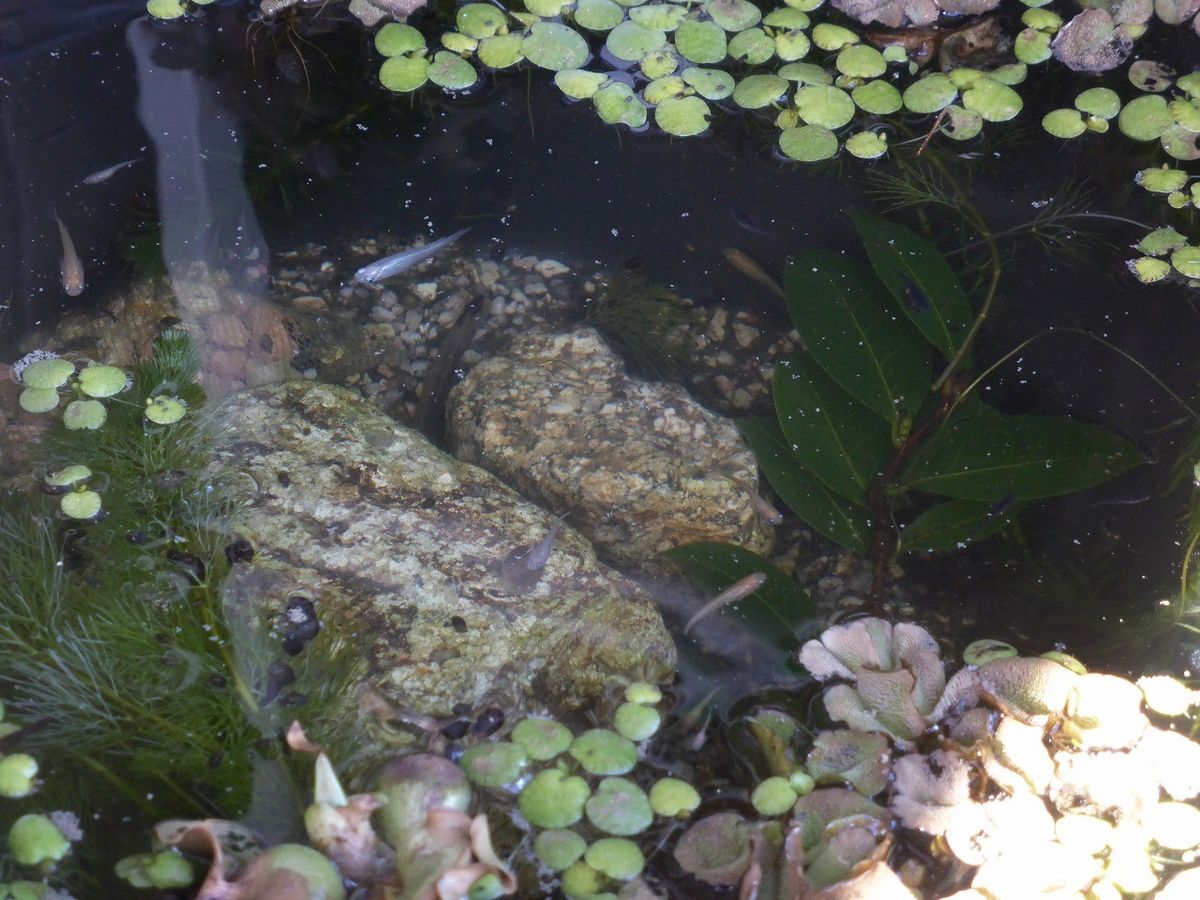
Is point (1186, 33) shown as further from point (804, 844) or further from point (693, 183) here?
point (804, 844)

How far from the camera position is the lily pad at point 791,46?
3170 mm

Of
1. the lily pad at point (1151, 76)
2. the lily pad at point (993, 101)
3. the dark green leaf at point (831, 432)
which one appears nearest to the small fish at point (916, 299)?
the dark green leaf at point (831, 432)

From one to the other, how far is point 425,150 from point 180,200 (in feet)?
2.81

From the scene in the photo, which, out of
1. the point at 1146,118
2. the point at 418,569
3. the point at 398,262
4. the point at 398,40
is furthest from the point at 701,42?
the point at 418,569

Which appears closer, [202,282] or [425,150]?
[202,282]

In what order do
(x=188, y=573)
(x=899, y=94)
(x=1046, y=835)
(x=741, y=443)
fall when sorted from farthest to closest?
(x=899, y=94)
(x=741, y=443)
(x=188, y=573)
(x=1046, y=835)

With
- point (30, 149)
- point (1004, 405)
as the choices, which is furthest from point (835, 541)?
point (30, 149)

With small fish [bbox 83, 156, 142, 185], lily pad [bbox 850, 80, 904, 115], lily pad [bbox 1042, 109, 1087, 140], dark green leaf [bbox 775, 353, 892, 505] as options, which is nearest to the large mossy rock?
dark green leaf [bbox 775, 353, 892, 505]

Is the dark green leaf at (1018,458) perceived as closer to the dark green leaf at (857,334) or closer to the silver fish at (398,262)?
the dark green leaf at (857,334)

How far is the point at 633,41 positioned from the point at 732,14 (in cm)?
40

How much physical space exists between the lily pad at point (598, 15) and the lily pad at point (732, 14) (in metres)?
0.34

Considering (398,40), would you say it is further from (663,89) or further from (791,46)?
(791,46)

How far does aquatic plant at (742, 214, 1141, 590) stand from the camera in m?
2.42

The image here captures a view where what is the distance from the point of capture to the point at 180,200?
2.93 m
